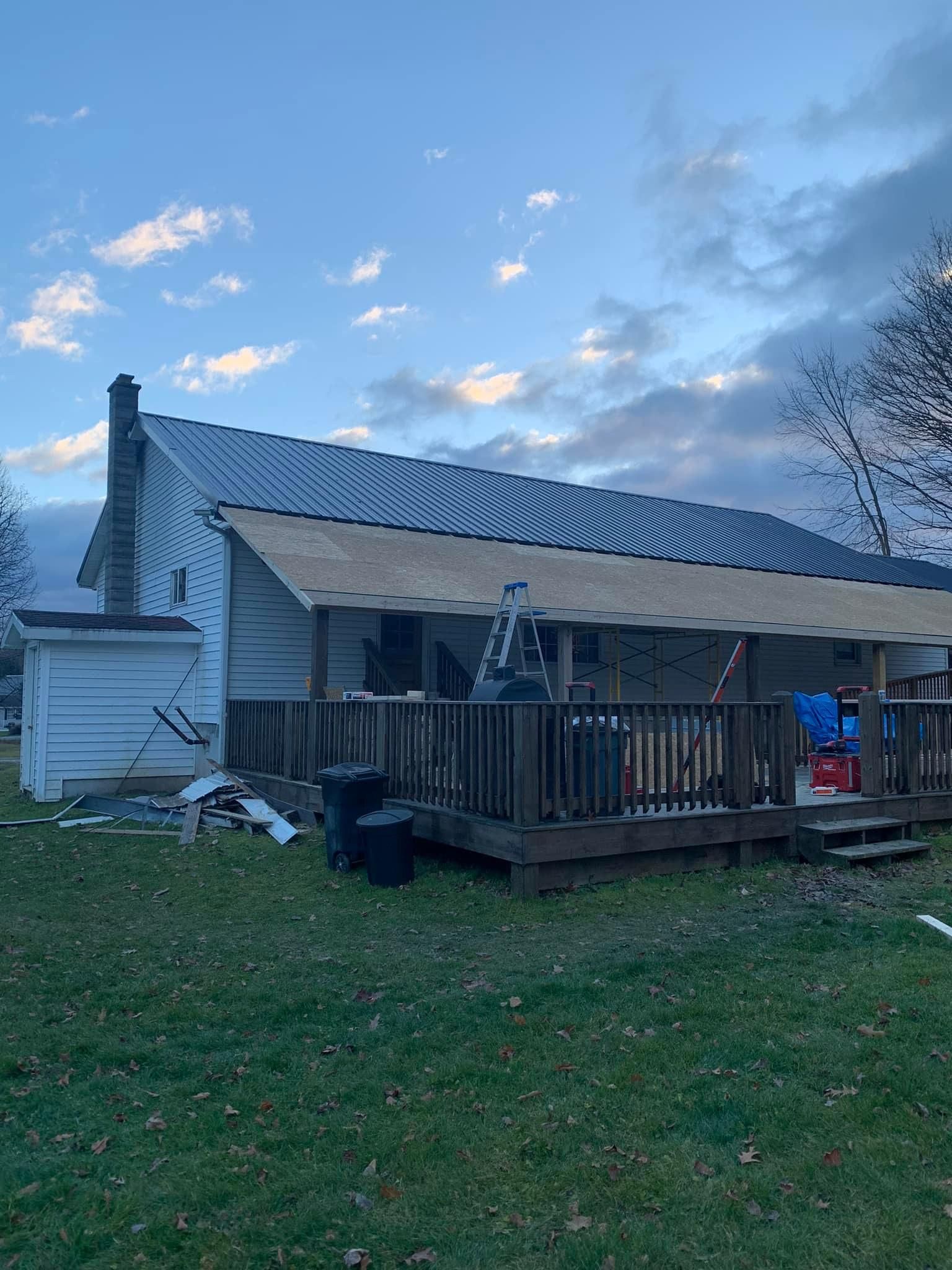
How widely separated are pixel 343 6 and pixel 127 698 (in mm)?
10820

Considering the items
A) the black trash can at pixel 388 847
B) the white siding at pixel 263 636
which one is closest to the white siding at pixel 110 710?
the white siding at pixel 263 636

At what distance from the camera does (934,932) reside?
6.27 meters

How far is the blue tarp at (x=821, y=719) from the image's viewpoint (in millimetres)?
11125

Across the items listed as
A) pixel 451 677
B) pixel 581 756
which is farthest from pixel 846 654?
pixel 581 756

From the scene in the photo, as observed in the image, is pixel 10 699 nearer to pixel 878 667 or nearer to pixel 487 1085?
pixel 878 667

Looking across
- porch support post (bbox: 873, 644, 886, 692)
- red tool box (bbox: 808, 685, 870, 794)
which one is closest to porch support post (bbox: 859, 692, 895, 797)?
red tool box (bbox: 808, 685, 870, 794)

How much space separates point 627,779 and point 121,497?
14.2 m

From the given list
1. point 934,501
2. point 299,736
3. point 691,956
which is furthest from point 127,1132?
point 934,501

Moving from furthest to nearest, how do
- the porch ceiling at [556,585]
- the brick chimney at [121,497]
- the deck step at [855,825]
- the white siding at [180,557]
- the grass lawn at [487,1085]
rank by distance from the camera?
the brick chimney at [121,497] → the white siding at [180,557] → the porch ceiling at [556,585] → the deck step at [855,825] → the grass lawn at [487,1085]

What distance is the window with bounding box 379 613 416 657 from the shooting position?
1586cm

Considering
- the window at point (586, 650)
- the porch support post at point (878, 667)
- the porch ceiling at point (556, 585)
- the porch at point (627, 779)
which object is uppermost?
the porch ceiling at point (556, 585)

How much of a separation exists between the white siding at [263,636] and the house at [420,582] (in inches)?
1.2

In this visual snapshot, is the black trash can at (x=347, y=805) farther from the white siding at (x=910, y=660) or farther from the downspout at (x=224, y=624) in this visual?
the white siding at (x=910, y=660)

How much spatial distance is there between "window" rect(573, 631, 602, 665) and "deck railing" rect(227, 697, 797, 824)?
8.42m
